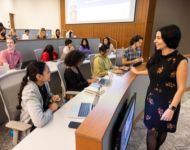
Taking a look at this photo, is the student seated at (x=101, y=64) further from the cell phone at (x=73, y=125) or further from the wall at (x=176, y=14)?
the wall at (x=176, y=14)

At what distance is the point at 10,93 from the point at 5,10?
31.2 feet

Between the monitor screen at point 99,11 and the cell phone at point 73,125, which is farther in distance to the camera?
the monitor screen at point 99,11

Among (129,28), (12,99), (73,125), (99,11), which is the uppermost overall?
(99,11)

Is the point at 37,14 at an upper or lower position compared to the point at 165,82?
upper

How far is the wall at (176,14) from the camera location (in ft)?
19.2

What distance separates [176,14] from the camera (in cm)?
600

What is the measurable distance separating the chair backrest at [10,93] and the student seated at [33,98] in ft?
0.22

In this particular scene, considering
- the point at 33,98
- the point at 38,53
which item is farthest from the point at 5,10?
the point at 33,98

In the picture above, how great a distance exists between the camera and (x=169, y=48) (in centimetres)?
110

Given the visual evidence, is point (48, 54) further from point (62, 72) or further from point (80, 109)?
point (80, 109)

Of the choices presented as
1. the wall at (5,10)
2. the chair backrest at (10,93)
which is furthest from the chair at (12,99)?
the wall at (5,10)

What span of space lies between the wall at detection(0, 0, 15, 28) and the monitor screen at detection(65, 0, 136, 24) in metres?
3.83

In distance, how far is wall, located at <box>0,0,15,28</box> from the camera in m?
7.95

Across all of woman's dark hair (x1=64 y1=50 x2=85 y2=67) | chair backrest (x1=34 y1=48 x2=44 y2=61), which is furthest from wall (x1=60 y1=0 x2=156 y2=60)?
woman's dark hair (x1=64 y1=50 x2=85 y2=67)
